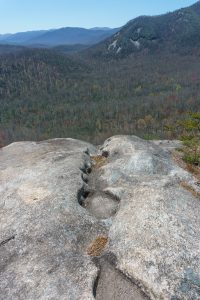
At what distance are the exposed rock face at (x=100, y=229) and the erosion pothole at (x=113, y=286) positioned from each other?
0.20 ft

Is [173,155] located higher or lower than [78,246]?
lower

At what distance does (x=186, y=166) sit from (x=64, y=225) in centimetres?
1725

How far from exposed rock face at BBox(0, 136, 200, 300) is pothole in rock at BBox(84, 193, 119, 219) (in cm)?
8

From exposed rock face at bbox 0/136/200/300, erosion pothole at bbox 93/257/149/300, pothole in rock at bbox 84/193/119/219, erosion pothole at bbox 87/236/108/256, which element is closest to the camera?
erosion pothole at bbox 93/257/149/300

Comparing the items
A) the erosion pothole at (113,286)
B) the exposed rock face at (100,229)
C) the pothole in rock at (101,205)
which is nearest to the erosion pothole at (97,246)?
the exposed rock face at (100,229)

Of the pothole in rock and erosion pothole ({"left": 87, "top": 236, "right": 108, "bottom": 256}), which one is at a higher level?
erosion pothole ({"left": 87, "top": 236, "right": 108, "bottom": 256})

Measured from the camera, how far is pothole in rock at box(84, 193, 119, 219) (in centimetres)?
2912

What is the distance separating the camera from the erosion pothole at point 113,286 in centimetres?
2128

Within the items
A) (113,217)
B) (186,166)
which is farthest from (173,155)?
(113,217)

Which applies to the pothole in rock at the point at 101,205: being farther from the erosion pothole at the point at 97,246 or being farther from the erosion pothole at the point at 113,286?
the erosion pothole at the point at 113,286

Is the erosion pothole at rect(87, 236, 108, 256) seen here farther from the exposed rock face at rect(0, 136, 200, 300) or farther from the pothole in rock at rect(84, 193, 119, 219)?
the pothole in rock at rect(84, 193, 119, 219)

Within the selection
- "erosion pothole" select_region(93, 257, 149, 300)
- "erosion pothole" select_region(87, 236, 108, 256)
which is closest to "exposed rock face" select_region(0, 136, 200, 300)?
"erosion pothole" select_region(93, 257, 149, 300)

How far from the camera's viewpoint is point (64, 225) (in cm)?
2681

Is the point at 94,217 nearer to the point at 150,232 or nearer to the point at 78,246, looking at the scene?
the point at 78,246
